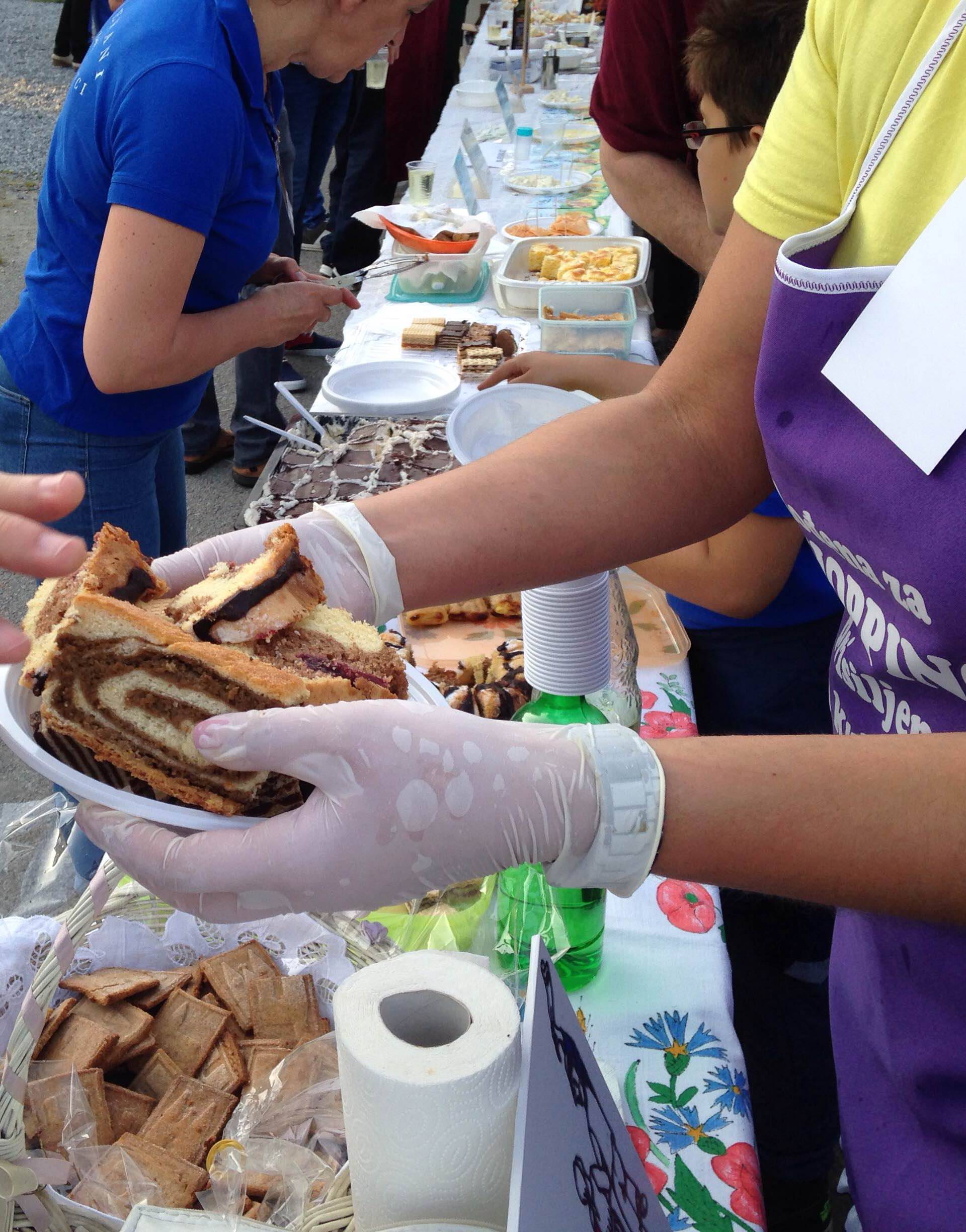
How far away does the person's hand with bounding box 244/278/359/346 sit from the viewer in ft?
9.46

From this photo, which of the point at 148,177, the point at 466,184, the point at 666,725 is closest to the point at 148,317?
the point at 148,177

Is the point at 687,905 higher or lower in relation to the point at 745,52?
lower

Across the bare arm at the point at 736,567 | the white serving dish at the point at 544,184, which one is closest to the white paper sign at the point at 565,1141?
the bare arm at the point at 736,567

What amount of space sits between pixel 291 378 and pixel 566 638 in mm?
5135

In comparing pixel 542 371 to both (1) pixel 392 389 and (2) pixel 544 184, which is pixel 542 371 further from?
(2) pixel 544 184

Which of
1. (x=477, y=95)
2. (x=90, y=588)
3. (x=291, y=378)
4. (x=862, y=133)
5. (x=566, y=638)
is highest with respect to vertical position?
(x=862, y=133)

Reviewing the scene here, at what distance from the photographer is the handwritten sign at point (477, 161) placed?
15.9ft

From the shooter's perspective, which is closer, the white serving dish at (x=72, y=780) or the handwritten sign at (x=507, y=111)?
the white serving dish at (x=72, y=780)

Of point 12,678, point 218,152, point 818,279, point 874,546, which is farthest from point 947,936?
point 218,152

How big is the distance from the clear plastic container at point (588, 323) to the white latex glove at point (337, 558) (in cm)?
200

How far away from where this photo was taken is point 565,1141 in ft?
3.05

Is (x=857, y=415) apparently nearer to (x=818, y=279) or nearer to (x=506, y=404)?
(x=818, y=279)

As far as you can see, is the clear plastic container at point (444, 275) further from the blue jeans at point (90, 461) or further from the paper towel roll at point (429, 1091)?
the paper towel roll at point (429, 1091)

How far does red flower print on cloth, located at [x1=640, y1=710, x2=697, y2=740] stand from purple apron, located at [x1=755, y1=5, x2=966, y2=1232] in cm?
68
